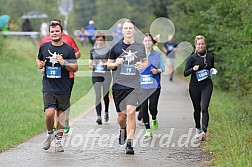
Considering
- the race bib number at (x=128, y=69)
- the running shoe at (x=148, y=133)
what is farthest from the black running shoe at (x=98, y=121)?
the race bib number at (x=128, y=69)

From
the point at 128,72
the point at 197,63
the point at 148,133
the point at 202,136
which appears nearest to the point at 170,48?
the point at 148,133

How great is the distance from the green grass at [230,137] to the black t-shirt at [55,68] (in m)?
2.53

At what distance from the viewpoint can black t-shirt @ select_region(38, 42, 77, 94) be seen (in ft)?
36.0

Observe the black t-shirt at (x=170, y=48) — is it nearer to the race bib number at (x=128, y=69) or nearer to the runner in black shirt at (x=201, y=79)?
the runner in black shirt at (x=201, y=79)

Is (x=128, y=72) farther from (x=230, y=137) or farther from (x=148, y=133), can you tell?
(x=148, y=133)

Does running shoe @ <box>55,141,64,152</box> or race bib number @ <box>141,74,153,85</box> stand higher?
race bib number @ <box>141,74,153,85</box>

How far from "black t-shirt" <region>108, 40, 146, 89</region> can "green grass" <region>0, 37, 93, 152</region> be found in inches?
86.7

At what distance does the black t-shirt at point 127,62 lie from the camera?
10.9 metres

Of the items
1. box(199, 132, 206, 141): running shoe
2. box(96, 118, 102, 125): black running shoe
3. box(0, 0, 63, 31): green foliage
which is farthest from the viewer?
box(0, 0, 63, 31): green foliage

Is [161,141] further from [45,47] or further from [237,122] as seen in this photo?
[45,47]

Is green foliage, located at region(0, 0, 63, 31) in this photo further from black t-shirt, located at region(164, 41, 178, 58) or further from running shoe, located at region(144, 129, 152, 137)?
running shoe, located at region(144, 129, 152, 137)

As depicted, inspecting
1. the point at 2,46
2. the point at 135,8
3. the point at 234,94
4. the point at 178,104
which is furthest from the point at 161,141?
the point at 135,8

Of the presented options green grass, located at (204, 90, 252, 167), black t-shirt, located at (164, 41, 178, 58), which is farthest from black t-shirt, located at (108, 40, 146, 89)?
black t-shirt, located at (164, 41, 178, 58)

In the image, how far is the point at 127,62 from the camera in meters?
10.9
